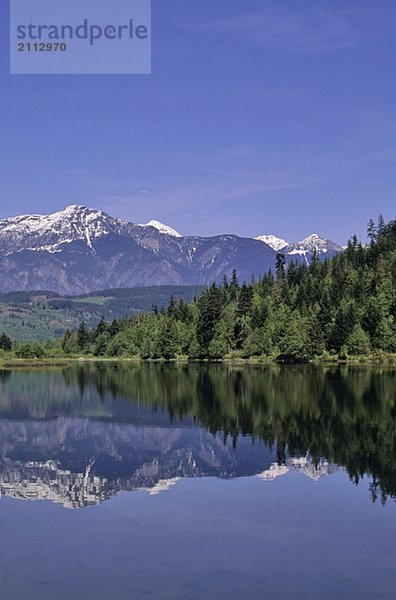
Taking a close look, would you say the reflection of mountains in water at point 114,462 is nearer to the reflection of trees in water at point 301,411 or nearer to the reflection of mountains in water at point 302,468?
the reflection of mountains in water at point 302,468

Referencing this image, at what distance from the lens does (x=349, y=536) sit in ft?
91.9

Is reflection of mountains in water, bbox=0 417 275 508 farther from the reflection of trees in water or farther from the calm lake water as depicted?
the reflection of trees in water

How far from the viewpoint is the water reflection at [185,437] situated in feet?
130

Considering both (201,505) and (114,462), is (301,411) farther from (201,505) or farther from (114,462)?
(201,505)

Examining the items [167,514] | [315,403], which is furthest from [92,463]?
[315,403]

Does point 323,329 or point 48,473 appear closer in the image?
point 48,473

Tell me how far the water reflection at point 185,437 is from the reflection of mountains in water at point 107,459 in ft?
0.20

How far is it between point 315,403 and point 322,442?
25.2 meters

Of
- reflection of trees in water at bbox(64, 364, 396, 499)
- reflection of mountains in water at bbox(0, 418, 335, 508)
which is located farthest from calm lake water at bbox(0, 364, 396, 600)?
reflection of trees in water at bbox(64, 364, 396, 499)

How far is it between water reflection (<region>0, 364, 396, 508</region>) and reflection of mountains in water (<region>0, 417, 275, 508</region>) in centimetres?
6

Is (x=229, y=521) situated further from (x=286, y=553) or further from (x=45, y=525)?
(x=45, y=525)

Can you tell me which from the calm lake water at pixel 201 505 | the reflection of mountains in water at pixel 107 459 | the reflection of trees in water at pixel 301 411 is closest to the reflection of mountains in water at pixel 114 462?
the reflection of mountains in water at pixel 107 459

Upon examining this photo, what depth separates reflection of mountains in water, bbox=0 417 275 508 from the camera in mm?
37500

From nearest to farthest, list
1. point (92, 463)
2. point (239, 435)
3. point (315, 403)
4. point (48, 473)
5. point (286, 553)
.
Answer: point (286, 553) → point (48, 473) → point (92, 463) → point (239, 435) → point (315, 403)
